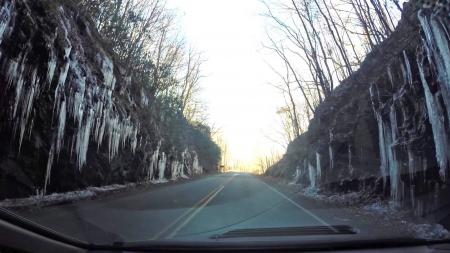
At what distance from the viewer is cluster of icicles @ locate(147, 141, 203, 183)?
87.3 feet

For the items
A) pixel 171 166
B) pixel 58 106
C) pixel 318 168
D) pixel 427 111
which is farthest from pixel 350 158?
pixel 171 166

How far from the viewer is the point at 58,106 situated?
12062 mm

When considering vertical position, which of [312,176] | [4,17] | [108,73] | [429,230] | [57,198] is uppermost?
[108,73]

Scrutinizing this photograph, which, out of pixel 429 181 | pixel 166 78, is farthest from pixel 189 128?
pixel 429 181

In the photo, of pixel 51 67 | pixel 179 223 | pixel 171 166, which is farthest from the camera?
pixel 171 166

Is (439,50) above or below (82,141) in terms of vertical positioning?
above

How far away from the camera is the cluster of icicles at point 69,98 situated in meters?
10.0

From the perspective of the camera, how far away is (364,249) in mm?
4172

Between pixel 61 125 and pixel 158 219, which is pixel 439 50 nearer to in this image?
pixel 158 219

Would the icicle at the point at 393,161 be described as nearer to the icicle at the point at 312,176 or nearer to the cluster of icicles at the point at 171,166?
the icicle at the point at 312,176

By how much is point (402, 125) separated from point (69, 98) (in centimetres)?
897

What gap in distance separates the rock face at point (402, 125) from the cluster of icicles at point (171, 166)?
Answer: 30.4ft

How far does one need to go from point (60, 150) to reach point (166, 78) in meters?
22.4

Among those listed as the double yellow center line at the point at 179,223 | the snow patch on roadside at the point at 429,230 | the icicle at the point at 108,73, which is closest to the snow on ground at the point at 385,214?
the snow patch on roadside at the point at 429,230
